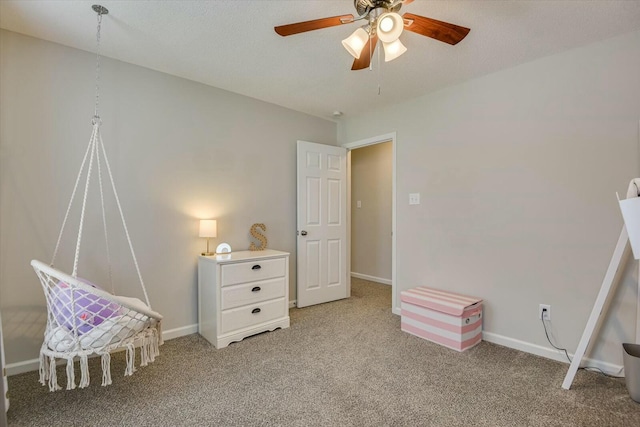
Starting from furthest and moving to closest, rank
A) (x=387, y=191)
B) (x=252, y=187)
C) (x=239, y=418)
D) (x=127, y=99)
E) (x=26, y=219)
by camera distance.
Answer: (x=387, y=191) < (x=252, y=187) < (x=127, y=99) < (x=26, y=219) < (x=239, y=418)

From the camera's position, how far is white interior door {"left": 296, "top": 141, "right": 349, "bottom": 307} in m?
3.63

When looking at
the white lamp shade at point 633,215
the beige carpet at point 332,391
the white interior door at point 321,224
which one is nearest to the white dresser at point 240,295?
the beige carpet at point 332,391

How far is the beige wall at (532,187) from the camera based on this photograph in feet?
6.97

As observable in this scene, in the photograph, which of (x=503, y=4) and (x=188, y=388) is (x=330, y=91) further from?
(x=188, y=388)

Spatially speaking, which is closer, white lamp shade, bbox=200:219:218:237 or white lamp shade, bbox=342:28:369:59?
white lamp shade, bbox=342:28:369:59

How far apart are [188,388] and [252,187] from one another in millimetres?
1954

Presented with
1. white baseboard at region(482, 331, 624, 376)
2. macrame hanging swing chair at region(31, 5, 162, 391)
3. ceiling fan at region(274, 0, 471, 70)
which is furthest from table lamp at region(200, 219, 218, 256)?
white baseboard at region(482, 331, 624, 376)

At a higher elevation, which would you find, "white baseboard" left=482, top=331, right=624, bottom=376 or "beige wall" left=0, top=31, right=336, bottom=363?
"beige wall" left=0, top=31, right=336, bottom=363

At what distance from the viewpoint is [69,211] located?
229 cm

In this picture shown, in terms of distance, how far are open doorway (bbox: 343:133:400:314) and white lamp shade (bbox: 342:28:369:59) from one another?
2.96 m

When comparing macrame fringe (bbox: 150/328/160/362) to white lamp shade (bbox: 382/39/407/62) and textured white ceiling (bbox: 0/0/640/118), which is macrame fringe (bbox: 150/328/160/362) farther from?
white lamp shade (bbox: 382/39/407/62)

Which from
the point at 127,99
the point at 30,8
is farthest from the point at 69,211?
the point at 30,8

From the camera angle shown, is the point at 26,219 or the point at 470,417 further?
the point at 26,219

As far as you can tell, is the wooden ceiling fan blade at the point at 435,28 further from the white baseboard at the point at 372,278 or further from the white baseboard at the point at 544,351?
the white baseboard at the point at 372,278
